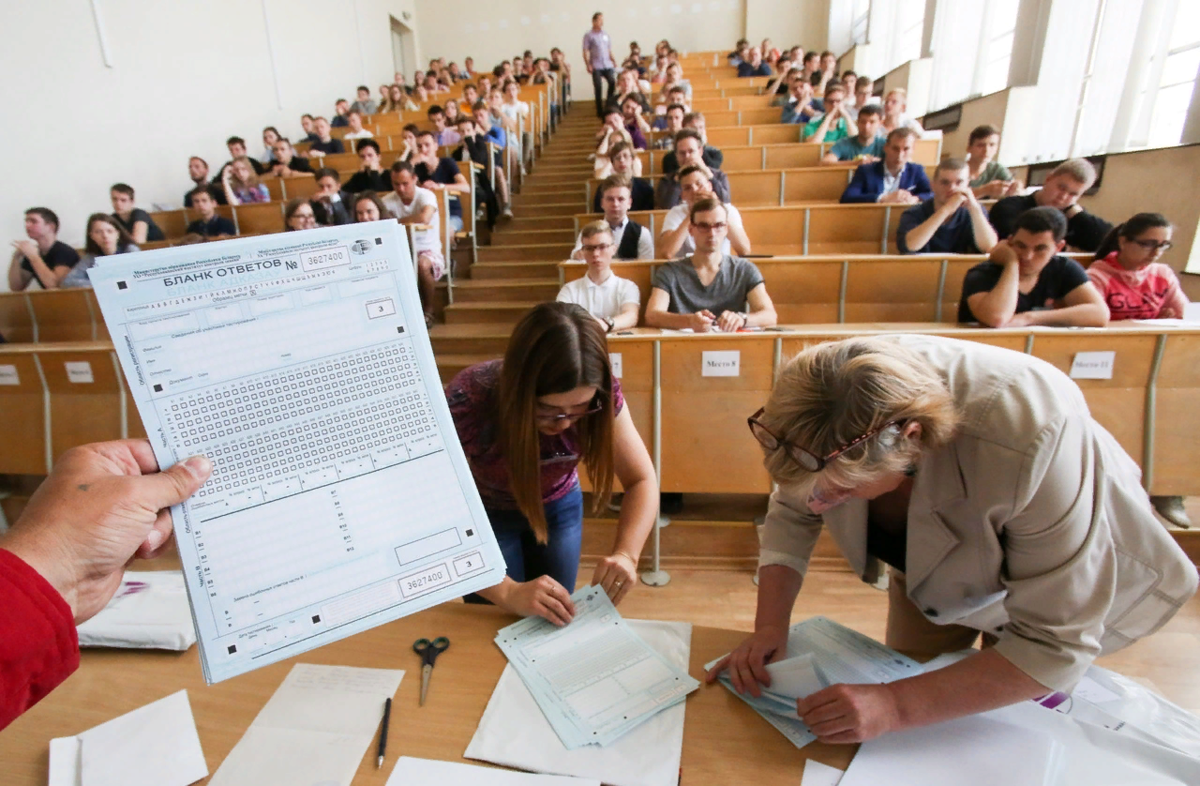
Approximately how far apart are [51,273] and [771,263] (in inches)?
202

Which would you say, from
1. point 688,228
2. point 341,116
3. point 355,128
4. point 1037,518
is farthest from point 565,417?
point 341,116

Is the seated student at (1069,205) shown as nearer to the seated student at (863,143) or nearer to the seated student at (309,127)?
the seated student at (863,143)

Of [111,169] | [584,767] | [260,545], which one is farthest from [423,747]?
[111,169]

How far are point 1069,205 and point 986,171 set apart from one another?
3.90 feet

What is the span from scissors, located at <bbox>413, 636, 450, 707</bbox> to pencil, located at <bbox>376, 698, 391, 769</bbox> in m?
0.05

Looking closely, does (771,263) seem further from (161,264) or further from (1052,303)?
(161,264)

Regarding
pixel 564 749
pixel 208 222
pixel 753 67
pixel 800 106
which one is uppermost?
pixel 753 67

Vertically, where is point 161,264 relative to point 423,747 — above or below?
above

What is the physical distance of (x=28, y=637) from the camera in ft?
1.54

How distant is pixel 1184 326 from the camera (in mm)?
2016

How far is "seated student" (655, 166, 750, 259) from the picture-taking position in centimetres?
345

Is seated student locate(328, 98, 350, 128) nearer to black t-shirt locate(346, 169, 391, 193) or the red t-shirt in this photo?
black t-shirt locate(346, 169, 391, 193)

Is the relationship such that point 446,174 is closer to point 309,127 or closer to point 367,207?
point 367,207

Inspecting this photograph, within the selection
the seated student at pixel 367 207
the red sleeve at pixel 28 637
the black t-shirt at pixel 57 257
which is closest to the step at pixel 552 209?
the seated student at pixel 367 207
